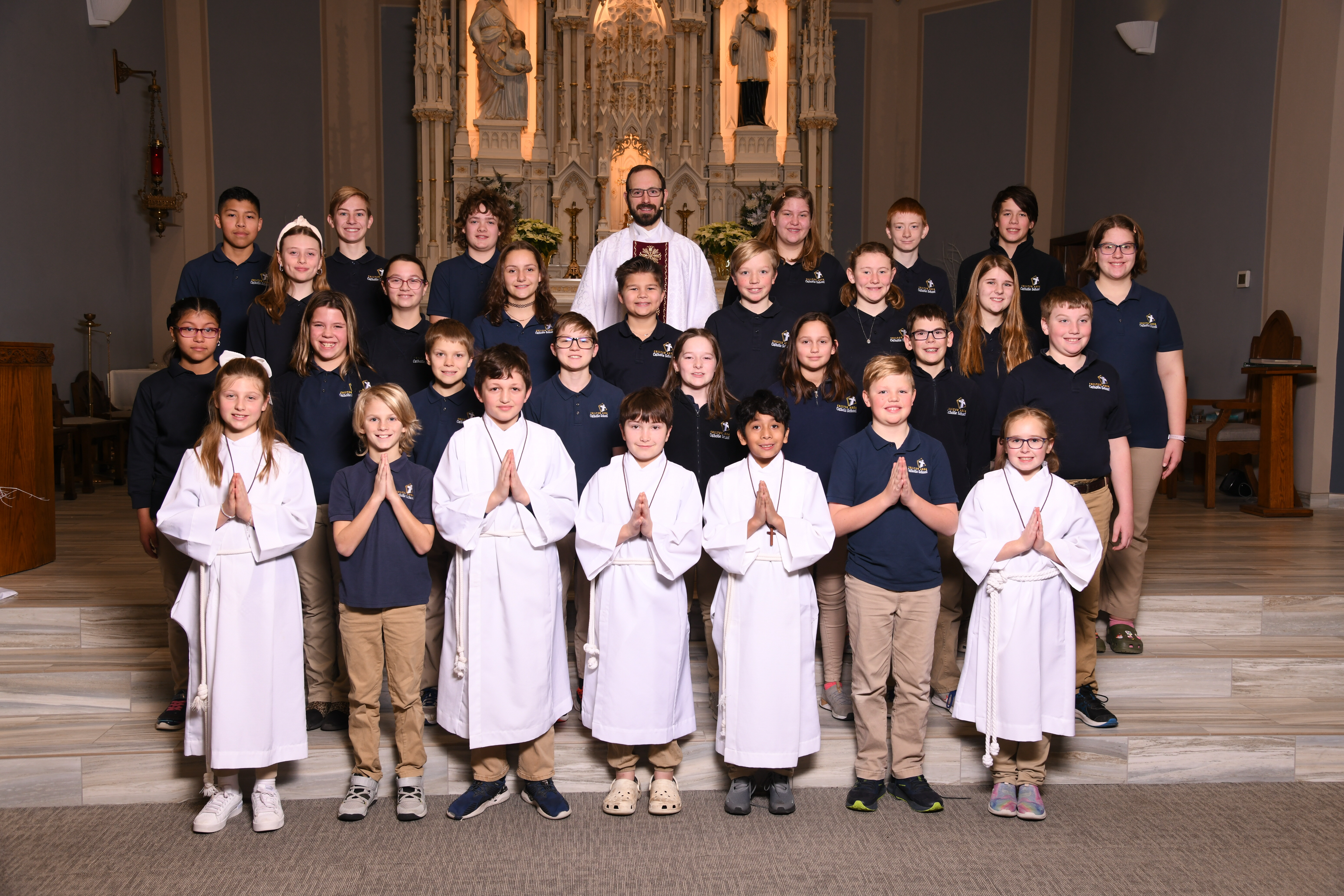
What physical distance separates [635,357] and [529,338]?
16.3 inches

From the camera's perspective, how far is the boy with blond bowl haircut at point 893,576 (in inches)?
123

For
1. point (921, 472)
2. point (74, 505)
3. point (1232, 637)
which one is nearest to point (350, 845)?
point (921, 472)

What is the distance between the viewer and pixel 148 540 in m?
3.43

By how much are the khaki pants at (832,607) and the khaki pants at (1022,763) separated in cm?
64

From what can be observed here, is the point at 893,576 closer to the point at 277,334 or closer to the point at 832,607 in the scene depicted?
the point at 832,607

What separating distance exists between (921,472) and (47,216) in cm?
745

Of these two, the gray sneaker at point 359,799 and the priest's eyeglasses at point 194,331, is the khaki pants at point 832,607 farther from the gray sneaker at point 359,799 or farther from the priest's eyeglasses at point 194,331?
the priest's eyeglasses at point 194,331

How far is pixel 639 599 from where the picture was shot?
3.10m

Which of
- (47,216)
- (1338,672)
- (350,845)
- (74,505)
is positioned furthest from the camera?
(47,216)

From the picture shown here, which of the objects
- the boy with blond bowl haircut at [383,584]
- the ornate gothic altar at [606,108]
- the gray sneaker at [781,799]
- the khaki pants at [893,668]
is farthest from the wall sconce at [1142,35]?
the boy with blond bowl haircut at [383,584]

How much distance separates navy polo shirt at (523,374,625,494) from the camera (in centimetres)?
351

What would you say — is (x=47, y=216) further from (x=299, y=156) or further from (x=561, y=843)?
(x=561, y=843)

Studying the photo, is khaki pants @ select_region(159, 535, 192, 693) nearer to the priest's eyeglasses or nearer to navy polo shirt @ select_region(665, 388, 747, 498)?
the priest's eyeglasses

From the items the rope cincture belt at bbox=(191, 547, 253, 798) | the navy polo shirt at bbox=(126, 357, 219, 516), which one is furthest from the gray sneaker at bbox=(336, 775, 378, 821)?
the navy polo shirt at bbox=(126, 357, 219, 516)
